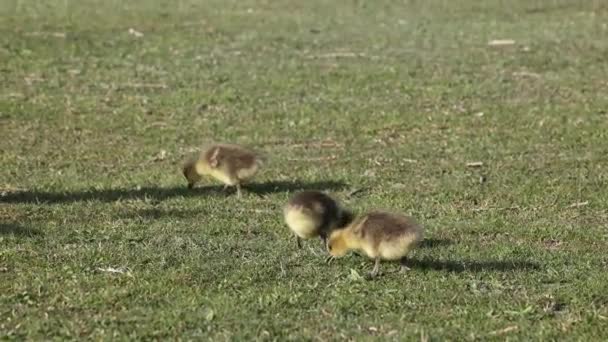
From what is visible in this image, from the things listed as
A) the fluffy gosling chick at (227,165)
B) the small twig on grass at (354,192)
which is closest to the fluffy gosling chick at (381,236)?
the fluffy gosling chick at (227,165)

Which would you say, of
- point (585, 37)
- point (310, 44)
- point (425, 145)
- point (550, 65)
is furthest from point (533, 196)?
point (585, 37)

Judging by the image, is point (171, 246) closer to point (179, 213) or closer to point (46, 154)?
point (179, 213)

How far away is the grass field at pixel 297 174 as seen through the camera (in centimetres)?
718

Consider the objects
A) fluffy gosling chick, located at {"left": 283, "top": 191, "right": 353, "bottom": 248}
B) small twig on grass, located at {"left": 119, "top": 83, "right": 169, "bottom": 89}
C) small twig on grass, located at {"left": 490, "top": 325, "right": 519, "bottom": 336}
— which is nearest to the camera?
small twig on grass, located at {"left": 490, "top": 325, "right": 519, "bottom": 336}

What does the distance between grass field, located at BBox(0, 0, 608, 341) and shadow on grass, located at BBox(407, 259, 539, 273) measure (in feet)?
0.11

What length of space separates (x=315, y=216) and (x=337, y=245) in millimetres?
322

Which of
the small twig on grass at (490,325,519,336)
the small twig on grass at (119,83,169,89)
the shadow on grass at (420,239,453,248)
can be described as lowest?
the small twig on grass at (119,83,169,89)

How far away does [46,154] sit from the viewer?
13438mm

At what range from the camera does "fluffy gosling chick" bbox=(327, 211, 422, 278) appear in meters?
7.67

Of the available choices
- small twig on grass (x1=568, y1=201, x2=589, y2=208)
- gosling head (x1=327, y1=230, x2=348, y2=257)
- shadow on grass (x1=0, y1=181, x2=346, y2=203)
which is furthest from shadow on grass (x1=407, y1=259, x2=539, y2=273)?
shadow on grass (x1=0, y1=181, x2=346, y2=203)

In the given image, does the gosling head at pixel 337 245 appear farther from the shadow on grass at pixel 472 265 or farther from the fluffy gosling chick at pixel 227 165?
the fluffy gosling chick at pixel 227 165

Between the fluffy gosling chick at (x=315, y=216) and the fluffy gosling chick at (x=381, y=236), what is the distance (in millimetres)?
266

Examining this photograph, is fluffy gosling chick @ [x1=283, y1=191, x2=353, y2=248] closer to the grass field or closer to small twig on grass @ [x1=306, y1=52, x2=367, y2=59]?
the grass field

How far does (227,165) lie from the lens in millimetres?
11188
